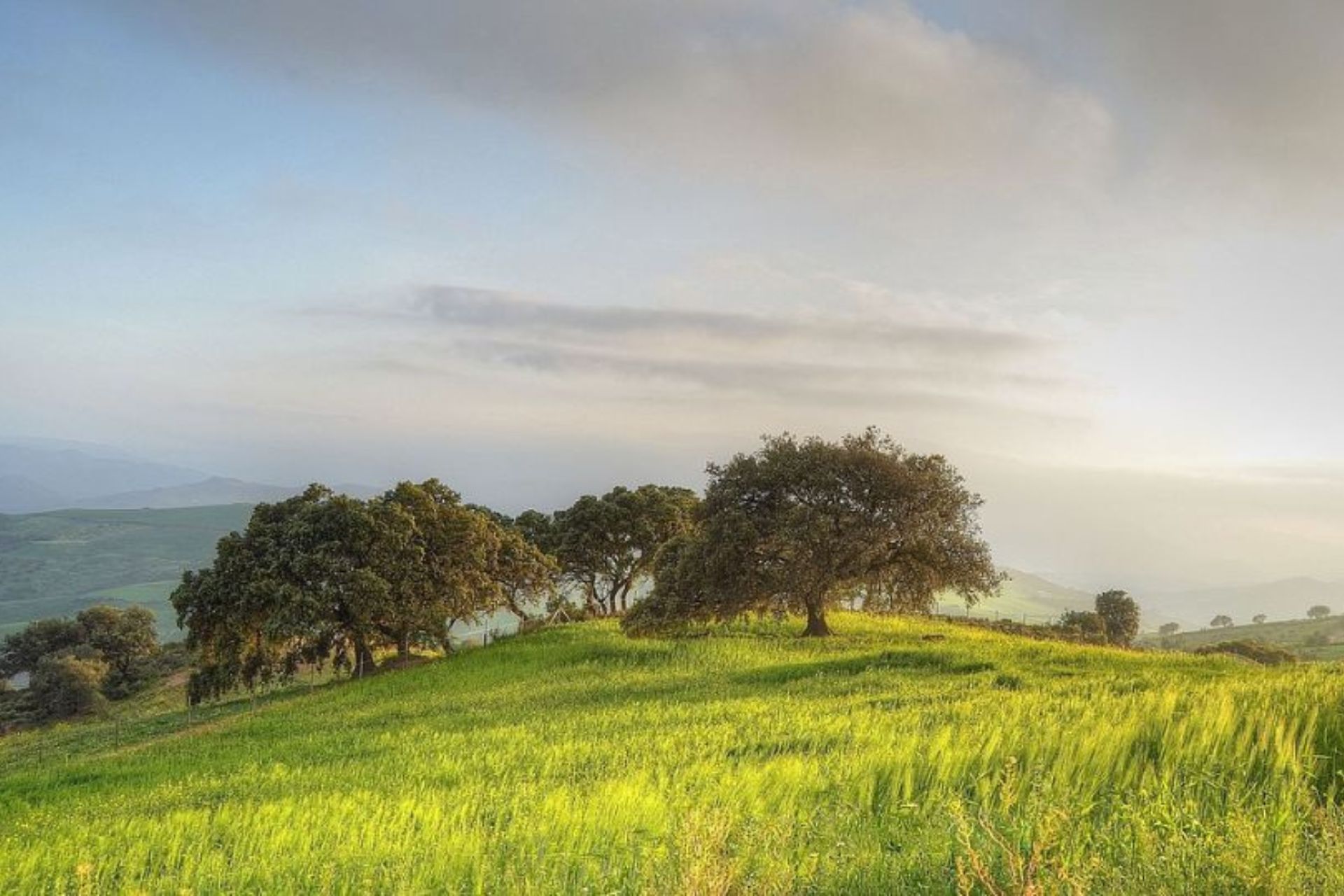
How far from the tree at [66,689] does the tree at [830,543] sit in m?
56.0

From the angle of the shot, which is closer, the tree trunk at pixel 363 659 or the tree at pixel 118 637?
the tree trunk at pixel 363 659

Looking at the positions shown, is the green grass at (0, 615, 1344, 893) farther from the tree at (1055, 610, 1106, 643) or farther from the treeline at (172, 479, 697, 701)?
the tree at (1055, 610, 1106, 643)

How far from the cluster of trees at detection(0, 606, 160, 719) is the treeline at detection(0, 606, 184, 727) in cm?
7

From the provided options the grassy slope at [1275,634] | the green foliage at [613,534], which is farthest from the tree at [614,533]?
the grassy slope at [1275,634]

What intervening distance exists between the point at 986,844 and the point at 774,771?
308 cm

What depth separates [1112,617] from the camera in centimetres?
10269

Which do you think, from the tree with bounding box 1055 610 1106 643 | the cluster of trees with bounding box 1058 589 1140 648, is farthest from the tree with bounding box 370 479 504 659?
the cluster of trees with bounding box 1058 589 1140 648

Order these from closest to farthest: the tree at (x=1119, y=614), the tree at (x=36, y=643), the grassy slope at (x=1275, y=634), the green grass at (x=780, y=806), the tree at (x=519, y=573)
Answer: the green grass at (x=780, y=806) → the tree at (x=519, y=573) → the tree at (x=36, y=643) → the tree at (x=1119, y=614) → the grassy slope at (x=1275, y=634)

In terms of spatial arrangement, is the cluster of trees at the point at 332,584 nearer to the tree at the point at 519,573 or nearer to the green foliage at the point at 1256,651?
the tree at the point at 519,573

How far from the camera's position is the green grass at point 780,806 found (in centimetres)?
→ 573

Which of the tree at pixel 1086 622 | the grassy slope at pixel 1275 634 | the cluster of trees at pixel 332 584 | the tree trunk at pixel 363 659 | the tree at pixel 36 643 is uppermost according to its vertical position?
the cluster of trees at pixel 332 584

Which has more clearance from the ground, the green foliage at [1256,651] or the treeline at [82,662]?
the green foliage at [1256,651]

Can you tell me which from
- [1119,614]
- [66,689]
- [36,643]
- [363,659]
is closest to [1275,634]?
[1119,614]

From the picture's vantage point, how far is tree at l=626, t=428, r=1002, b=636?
39.6m
